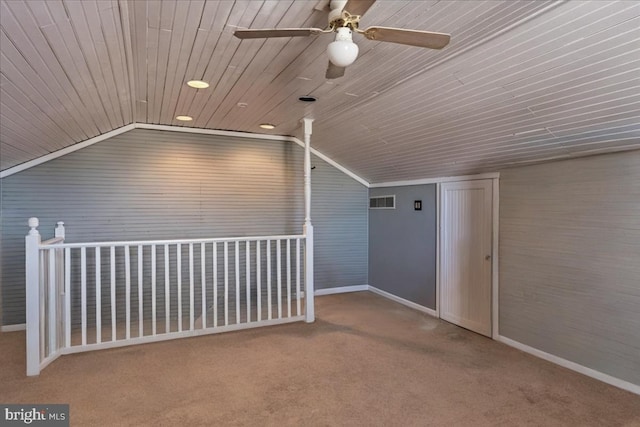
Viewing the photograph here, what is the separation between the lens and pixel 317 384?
272 centimetres

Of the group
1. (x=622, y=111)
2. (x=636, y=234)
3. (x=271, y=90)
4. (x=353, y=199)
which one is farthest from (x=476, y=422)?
(x=353, y=199)

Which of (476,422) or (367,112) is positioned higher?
(367,112)

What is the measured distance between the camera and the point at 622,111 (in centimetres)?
220

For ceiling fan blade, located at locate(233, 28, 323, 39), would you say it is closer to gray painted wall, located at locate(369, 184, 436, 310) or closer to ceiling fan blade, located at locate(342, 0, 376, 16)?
ceiling fan blade, located at locate(342, 0, 376, 16)

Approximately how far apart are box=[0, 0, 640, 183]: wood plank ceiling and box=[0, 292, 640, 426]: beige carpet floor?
1866 millimetres

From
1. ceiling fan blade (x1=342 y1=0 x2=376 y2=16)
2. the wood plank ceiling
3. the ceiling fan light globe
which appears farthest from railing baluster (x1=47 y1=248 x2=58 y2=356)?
ceiling fan blade (x1=342 y1=0 x2=376 y2=16)

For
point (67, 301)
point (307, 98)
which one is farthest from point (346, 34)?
point (67, 301)

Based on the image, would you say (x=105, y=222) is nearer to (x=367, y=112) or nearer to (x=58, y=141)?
(x=58, y=141)

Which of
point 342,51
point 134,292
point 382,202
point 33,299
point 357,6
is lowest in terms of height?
point 134,292

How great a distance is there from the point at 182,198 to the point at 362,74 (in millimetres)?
3001

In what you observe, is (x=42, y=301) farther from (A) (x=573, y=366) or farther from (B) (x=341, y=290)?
(A) (x=573, y=366)

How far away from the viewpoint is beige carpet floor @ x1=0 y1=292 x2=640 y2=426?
231 cm

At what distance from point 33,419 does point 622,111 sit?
4290 mm

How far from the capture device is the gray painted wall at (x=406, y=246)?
4.55 metres
